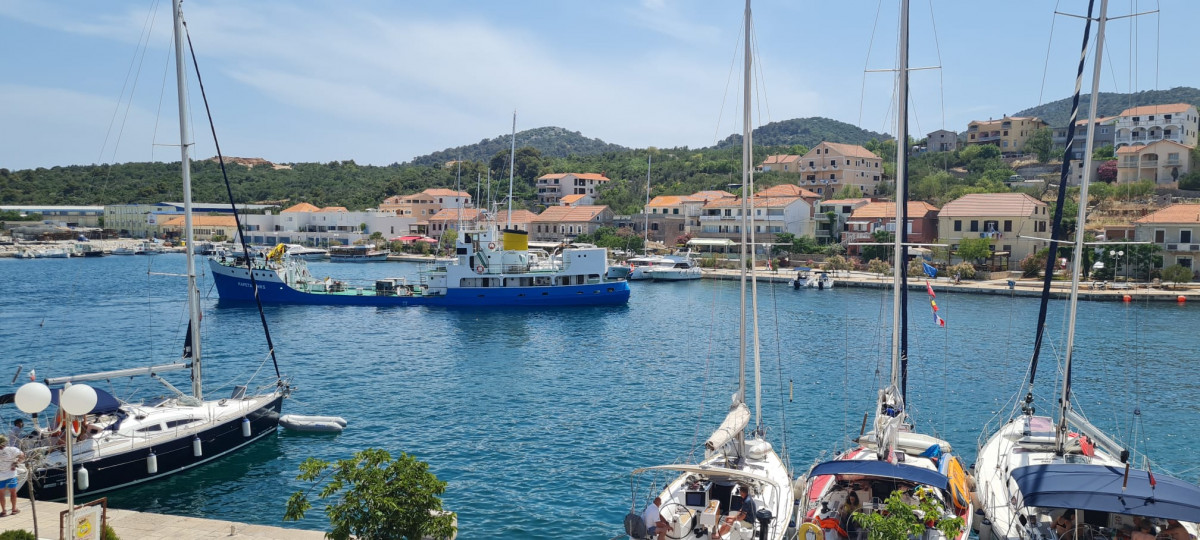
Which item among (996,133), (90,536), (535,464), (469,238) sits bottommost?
(535,464)

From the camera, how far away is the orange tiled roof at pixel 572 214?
355ft

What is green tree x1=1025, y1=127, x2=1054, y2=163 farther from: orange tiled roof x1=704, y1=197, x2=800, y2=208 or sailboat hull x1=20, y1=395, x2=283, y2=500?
sailboat hull x1=20, y1=395, x2=283, y2=500

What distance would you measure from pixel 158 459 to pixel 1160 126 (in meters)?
120

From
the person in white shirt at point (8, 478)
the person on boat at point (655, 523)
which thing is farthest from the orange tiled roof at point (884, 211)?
the person in white shirt at point (8, 478)

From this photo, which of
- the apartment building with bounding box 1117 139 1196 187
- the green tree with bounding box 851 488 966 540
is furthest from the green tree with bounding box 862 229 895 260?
the green tree with bounding box 851 488 966 540

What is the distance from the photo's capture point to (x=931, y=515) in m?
11.5

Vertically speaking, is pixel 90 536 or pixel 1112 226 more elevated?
pixel 1112 226

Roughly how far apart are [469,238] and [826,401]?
1459 inches

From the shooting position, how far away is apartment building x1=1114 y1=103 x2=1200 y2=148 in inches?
3861

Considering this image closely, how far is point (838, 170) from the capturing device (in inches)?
4109

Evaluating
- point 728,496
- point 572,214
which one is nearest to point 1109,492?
point 728,496

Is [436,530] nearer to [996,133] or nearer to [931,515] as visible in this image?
[931,515]

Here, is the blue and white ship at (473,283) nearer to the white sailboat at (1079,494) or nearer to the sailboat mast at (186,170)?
the sailboat mast at (186,170)

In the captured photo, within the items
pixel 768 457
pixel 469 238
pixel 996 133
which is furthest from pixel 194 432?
pixel 996 133
